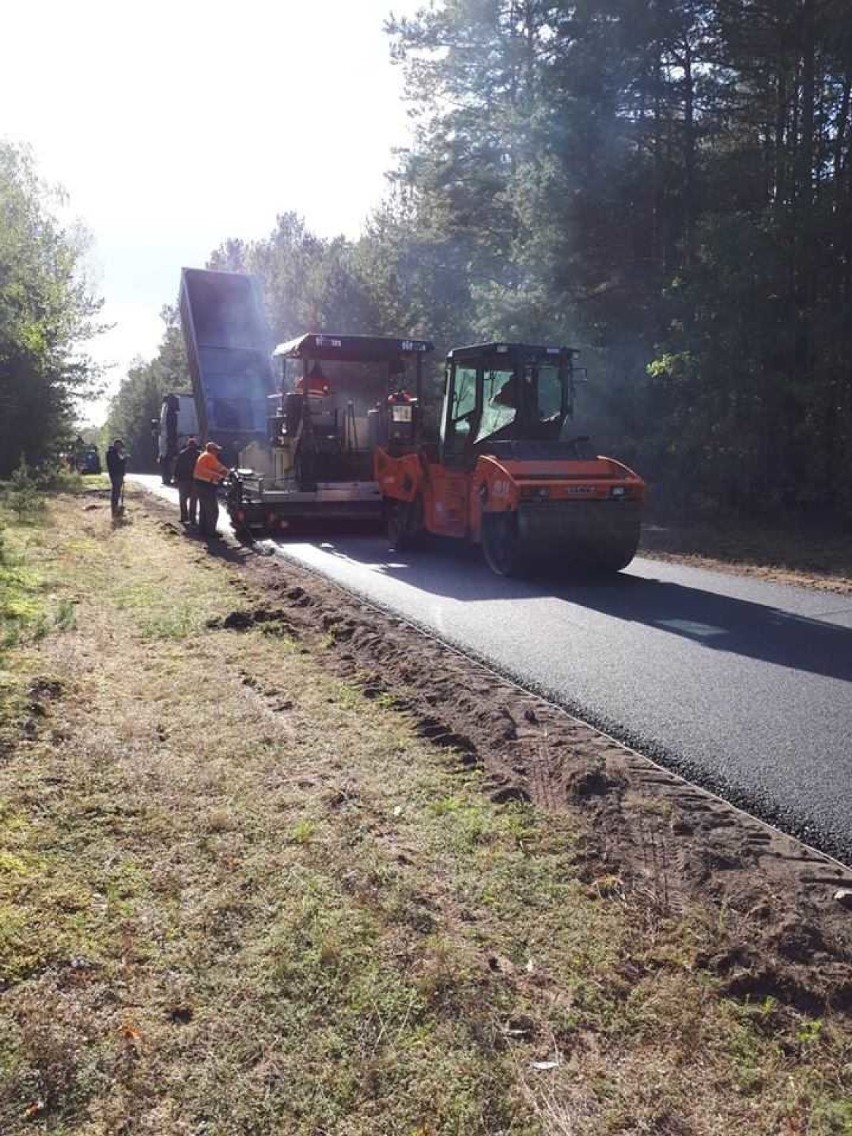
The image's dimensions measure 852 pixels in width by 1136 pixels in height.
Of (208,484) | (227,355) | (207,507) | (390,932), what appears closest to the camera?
(390,932)

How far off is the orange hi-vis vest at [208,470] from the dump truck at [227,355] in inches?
250

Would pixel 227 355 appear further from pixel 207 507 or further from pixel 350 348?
pixel 207 507

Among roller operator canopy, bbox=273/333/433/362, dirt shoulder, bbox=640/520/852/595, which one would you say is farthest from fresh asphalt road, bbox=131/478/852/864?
roller operator canopy, bbox=273/333/433/362

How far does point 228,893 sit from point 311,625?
4.94m

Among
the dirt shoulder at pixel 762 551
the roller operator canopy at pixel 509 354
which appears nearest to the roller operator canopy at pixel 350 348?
the roller operator canopy at pixel 509 354

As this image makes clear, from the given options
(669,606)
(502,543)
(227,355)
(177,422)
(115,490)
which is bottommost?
(669,606)

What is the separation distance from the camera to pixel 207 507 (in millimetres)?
15414

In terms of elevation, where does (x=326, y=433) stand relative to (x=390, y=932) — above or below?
above

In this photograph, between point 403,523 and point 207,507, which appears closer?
point 403,523

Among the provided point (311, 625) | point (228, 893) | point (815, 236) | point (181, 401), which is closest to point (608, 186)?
point (815, 236)

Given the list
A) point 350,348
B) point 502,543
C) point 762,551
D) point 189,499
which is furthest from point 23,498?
point 762,551

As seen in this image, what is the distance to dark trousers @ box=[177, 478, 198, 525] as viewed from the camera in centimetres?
1664

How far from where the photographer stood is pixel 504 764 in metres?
4.82

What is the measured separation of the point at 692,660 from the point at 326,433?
32.6ft
